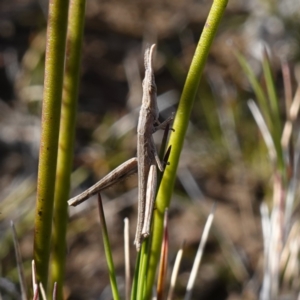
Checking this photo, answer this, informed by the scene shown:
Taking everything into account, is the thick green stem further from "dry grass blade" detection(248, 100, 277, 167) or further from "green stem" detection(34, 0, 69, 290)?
"dry grass blade" detection(248, 100, 277, 167)

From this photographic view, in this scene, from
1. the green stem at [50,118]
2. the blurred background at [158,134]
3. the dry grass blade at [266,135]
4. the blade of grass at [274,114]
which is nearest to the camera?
the green stem at [50,118]

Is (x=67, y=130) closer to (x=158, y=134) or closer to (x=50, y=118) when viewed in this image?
(x=50, y=118)

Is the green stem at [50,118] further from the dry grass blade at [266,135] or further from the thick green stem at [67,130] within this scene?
the dry grass blade at [266,135]

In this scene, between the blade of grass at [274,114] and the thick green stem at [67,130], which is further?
the blade of grass at [274,114]

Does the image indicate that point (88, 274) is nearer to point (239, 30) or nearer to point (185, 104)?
point (185, 104)

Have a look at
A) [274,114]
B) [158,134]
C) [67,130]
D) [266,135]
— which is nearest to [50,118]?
[67,130]

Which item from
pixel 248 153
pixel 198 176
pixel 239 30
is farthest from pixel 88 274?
pixel 239 30

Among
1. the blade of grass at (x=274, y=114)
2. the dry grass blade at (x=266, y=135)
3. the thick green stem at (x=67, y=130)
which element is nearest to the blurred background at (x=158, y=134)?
the dry grass blade at (x=266, y=135)
